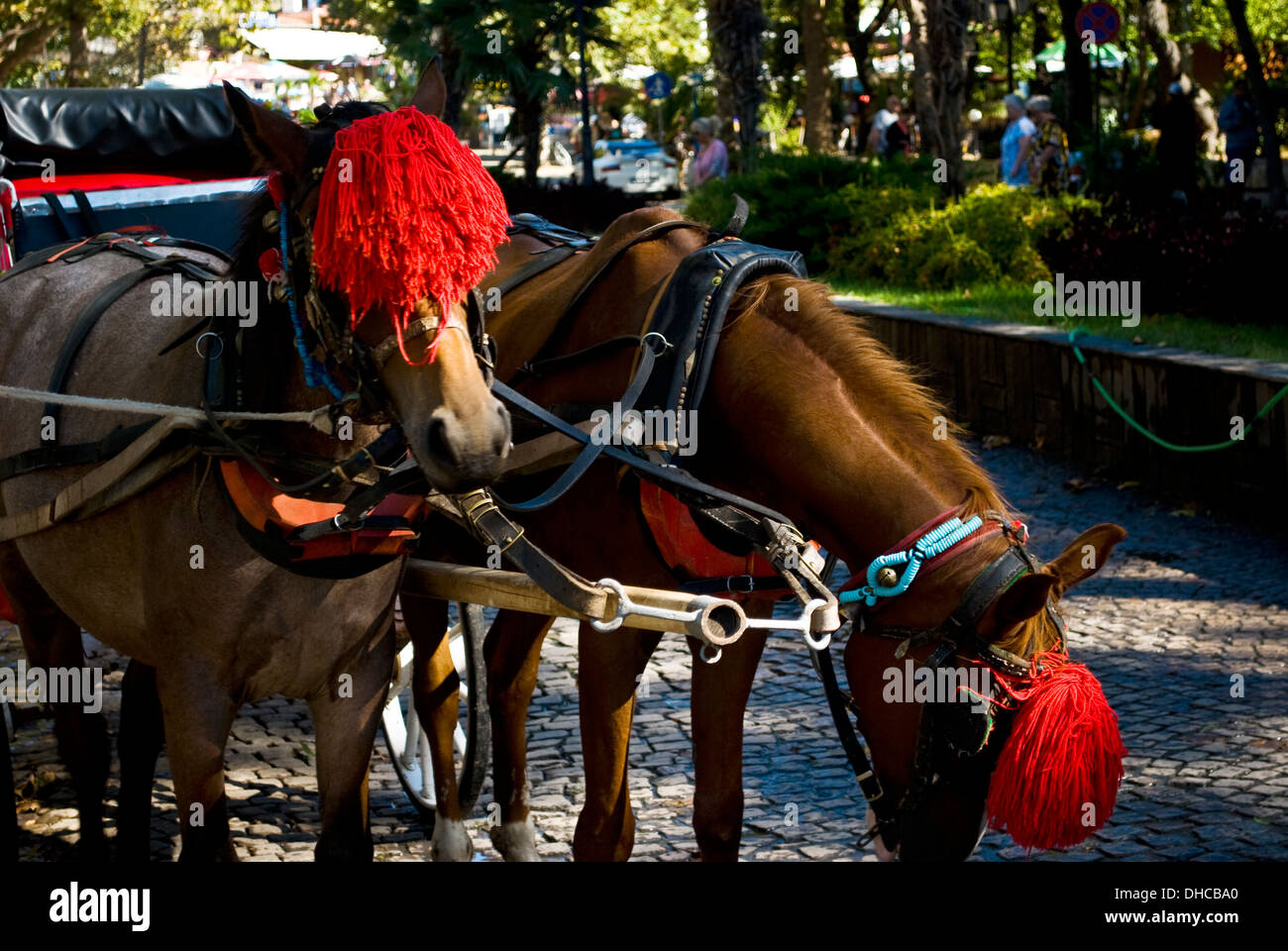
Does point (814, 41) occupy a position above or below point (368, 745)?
above

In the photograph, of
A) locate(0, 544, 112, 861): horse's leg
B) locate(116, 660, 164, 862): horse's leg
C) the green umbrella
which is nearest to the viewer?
locate(116, 660, 164, 862): horse's leg

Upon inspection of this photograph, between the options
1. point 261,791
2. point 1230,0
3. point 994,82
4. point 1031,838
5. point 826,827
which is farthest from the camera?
point 994,82

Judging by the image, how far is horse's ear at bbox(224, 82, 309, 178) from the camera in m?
2.93

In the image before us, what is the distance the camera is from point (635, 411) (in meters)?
3.40

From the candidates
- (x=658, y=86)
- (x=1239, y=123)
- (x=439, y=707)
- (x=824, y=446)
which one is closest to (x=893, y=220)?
(x=1239, y=123)

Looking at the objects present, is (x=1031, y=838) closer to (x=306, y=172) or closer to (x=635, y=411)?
(x=635, y=411)

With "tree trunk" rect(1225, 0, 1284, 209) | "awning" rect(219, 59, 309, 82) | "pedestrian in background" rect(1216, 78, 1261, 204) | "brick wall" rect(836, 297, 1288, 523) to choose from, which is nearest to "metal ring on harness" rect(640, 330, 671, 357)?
"brick wall" rect(836, 297, 1288, 523)

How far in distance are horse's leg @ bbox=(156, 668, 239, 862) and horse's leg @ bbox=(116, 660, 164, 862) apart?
932mm

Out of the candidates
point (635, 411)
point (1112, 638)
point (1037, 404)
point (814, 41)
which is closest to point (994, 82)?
point (814, 41)

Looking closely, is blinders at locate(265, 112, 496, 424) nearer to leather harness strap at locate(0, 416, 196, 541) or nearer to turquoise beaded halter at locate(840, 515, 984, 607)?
leather harness strap at locate(0, 416, 196, 541)

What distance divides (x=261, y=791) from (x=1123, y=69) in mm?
30279

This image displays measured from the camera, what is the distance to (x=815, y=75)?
2967cm

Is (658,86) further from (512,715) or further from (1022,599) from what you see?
(1022,599)

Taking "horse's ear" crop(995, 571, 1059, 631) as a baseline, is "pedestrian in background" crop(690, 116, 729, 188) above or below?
above
